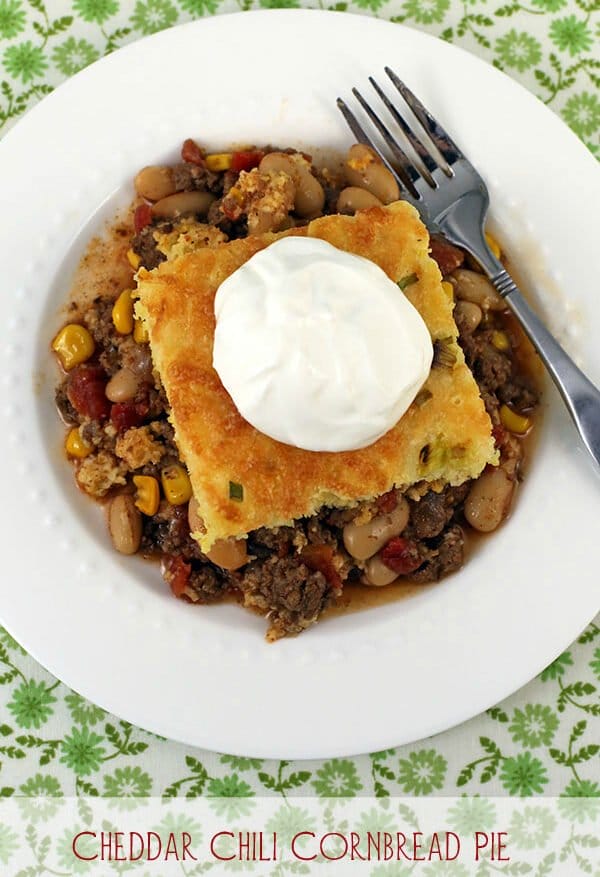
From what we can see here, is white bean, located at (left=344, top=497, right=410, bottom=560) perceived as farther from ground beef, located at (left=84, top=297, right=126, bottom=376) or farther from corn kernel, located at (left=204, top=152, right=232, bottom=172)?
corn kernel, located at (left=204, top=152, right=232, bottom=172)

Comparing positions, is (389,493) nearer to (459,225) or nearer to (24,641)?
(459,225)

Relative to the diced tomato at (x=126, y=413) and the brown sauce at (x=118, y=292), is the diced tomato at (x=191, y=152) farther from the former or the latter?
the diced tomato at (x=126, y=413)

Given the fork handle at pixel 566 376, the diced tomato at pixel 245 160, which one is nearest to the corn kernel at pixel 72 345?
the diced tomato at pixel 245 160

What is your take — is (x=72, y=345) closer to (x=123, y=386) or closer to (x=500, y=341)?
(x=123, y=386)

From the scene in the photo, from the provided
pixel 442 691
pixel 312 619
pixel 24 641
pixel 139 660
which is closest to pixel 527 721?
pixel 442 691

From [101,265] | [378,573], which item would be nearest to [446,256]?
[378,573]

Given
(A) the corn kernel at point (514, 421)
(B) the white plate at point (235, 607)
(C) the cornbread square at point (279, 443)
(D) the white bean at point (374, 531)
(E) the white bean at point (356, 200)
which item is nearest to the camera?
(C) the cornbread square at point (279, 443)
